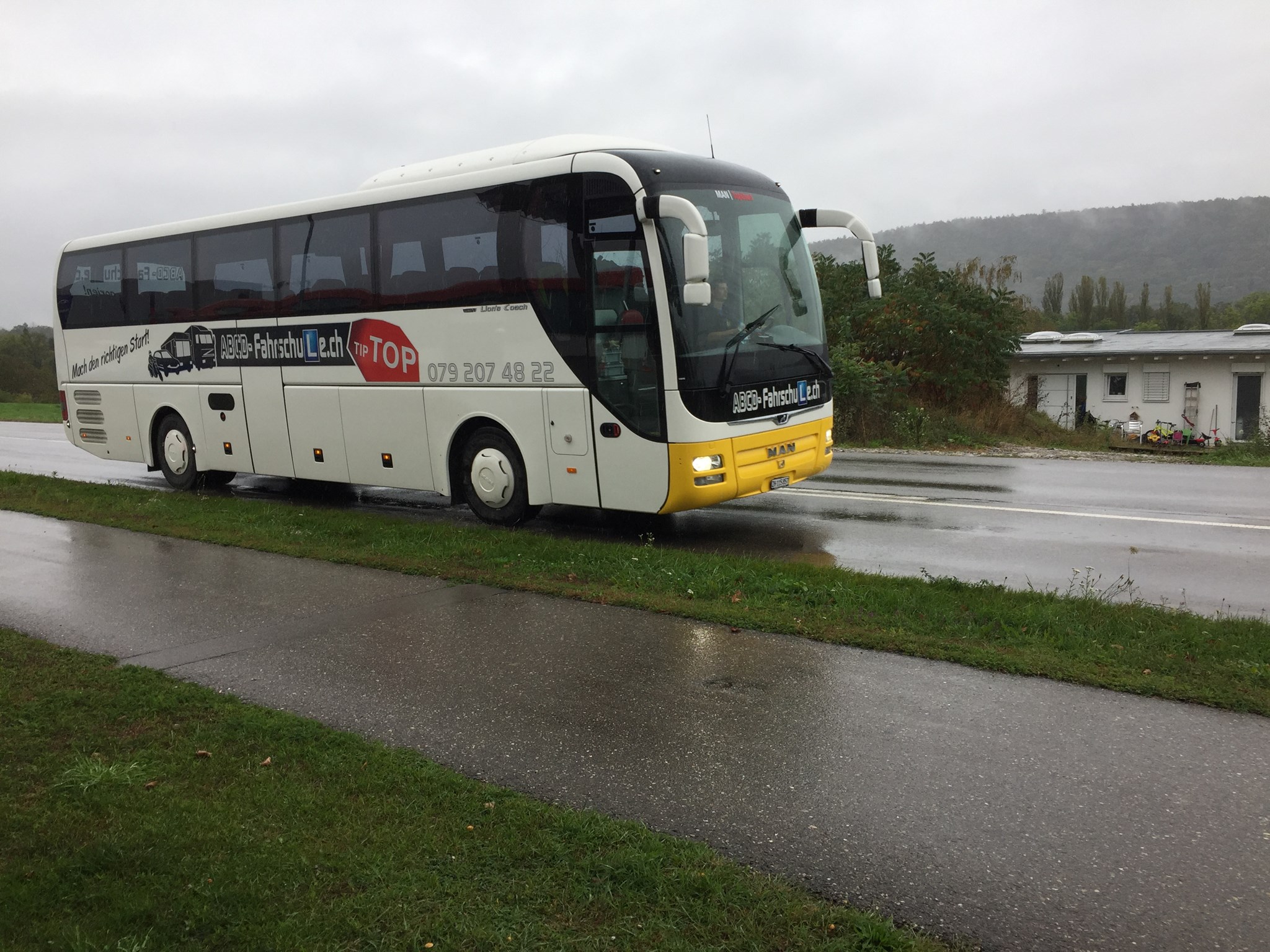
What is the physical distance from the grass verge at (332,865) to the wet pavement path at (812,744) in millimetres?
298

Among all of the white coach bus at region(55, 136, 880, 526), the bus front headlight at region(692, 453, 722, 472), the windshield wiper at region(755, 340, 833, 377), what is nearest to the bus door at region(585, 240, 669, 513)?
the white coach bus at region(55, 136, 880, 526)

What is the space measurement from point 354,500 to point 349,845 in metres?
10.3

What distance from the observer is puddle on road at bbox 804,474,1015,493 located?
41.2ft

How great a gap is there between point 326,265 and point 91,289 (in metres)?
5.73

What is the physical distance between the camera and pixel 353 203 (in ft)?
37.8

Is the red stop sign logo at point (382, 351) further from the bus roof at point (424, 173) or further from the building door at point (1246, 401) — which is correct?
the building door at point (1246, 401)

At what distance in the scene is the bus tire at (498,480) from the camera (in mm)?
10352

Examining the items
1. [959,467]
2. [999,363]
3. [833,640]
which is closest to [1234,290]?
[999,363]

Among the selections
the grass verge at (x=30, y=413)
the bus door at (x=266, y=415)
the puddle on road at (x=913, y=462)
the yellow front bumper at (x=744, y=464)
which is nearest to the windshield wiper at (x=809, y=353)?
the yellow front bumper at (x=744, y=464)

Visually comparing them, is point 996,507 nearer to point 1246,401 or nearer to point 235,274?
point 235,274

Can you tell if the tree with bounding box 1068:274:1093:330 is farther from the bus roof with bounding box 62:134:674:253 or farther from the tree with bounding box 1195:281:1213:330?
the bus roof with bounding box 62:134:674:253

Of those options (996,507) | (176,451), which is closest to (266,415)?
(176,451)

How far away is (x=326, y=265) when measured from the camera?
11789 millimetres

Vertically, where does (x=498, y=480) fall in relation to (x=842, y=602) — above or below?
above
